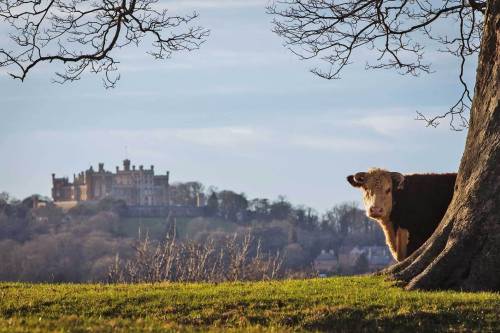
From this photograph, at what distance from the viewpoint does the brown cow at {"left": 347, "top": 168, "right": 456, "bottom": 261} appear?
65.2ft

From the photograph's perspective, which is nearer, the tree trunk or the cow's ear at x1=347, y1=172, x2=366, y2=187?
the tree trunk

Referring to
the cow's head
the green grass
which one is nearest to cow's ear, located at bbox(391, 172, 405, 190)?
the cow's head

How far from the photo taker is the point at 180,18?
23.2m

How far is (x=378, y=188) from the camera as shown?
2027 centimetres

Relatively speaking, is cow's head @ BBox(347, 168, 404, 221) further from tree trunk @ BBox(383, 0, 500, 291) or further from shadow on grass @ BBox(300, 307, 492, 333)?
shadow on grass @ BBox(300, 307, 492, 333)

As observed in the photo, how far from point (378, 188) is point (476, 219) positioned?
3933 mm

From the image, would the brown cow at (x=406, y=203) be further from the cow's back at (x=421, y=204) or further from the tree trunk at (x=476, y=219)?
the tree trunk at (x=476, y=219)

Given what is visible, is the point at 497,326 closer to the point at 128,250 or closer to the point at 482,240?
the point at 482,240

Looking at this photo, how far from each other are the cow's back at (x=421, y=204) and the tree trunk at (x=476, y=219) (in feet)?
5.99

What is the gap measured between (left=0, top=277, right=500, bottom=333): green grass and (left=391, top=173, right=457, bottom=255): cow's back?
9.26 ft

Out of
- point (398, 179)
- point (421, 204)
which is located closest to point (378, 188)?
point (398, 179)

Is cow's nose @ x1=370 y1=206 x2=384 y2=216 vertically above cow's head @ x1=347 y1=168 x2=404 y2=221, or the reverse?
cow's head @ x1=347 y1=168 x2=404 y2=221

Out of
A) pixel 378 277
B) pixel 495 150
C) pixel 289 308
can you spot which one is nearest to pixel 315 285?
pixel 378 277

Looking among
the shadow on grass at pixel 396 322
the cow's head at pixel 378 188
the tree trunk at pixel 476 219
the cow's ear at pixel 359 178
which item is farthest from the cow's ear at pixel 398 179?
the shadow on grass at pixel 396 322
